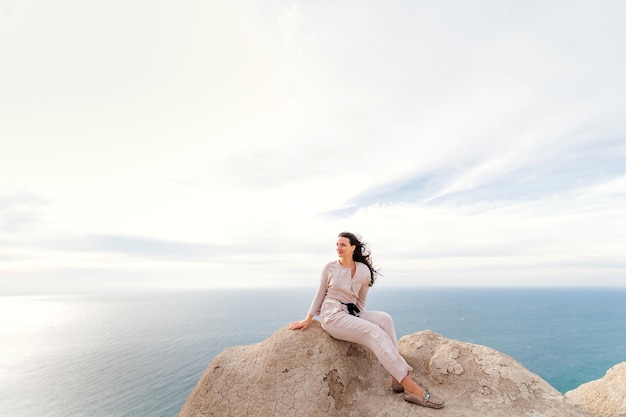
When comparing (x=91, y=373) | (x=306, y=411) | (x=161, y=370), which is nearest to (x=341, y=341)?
(x=306, y=411)

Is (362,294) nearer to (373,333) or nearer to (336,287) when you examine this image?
(336,287)

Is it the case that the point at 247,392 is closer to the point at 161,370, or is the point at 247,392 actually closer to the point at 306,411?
the point at 306,411

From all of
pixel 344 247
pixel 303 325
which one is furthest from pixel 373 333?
pixel 344 247

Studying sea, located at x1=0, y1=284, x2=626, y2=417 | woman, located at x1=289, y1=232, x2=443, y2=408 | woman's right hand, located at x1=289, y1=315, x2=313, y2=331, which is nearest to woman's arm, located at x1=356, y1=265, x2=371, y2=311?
woman, located at x1=289, y1=232, x2=443, y2=408

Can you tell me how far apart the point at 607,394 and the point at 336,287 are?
12.1m

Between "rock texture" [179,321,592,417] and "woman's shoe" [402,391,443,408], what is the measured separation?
12cm

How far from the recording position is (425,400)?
701 cm

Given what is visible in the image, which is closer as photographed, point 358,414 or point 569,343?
point 358,414

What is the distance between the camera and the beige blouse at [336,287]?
8.01 metres

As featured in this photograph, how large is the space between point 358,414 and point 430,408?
166 centimetres

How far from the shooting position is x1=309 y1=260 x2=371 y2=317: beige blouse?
8008mm

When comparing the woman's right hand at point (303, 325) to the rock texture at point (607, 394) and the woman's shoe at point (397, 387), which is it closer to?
the woman's shoe at point (397, 387)

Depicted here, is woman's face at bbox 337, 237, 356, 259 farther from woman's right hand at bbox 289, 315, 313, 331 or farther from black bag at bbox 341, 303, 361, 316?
woman's right hand at bbox 289, 315, 313, 331

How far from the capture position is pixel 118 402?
148ft
